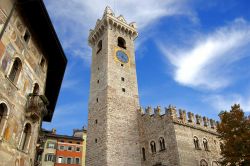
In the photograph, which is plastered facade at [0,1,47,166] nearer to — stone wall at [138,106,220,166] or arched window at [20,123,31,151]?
arched window at [20,123,31,151]

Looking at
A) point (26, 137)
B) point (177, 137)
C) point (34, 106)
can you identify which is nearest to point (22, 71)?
point (34, 106)

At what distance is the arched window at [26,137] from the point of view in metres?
10.6

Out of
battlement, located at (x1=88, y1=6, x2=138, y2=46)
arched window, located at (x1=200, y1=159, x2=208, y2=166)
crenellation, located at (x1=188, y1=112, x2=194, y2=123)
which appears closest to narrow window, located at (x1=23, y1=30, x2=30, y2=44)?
crenellation, located at (x1=188, y1=112, x2=194, y2=123)

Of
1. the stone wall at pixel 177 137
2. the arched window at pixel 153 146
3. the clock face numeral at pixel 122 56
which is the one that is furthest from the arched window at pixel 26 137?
the clock face numeral at pixel 122 56

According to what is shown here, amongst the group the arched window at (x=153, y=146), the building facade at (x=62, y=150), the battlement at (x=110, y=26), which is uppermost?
the battlement at (x=110, y=26)

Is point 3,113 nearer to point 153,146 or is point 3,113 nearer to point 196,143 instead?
point 153,146

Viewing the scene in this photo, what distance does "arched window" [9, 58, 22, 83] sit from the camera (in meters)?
10.00

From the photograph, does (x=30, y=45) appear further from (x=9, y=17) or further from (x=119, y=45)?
(x=119, y=45)

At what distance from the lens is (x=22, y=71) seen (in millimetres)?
10562

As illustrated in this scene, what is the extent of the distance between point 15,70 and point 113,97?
17.8 metres

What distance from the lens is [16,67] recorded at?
1041 centimetres

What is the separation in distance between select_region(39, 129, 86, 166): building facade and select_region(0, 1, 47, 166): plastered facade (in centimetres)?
2694

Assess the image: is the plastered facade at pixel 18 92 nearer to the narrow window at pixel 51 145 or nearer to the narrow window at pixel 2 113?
the narrow window at pixel 2 113

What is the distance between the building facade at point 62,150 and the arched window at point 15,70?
1109 inches
